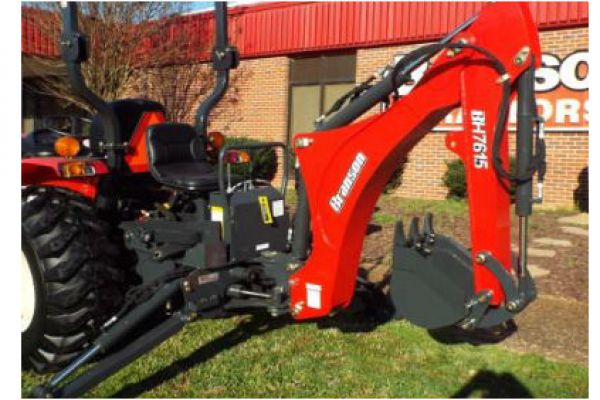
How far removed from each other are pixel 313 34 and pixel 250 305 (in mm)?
9716

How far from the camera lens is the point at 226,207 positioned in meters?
3.86

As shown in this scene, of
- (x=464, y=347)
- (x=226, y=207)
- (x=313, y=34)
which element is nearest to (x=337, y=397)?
(x=464, y=347)

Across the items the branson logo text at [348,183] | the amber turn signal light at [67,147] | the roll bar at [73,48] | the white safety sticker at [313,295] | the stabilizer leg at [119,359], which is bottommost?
the stabilizer leg at [119,359]

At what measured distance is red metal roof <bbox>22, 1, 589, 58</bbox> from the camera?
387 inches

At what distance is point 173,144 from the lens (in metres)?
4.35

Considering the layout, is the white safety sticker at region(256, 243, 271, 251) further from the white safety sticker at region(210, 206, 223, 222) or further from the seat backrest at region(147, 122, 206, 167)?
the seat backrest at region(147, 122, 206, 167)

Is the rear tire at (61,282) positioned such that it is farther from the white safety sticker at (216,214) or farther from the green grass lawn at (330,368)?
the white safety sticker at (216,214)

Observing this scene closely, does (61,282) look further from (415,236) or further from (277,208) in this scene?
(415,236)

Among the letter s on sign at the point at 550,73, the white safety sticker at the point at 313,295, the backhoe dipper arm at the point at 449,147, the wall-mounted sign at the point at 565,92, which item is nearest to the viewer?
the backhoe dipper arm at the point at 449,147

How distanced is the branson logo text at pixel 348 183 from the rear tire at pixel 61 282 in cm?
155

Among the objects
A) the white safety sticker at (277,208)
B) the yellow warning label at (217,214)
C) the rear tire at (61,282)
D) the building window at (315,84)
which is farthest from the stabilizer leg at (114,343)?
the building window at (315,84)

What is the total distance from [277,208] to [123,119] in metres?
1.29

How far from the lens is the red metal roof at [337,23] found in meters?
9.83

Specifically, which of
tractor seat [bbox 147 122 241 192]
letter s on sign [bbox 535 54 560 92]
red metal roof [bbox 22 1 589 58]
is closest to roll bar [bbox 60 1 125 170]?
tractor seat [bbox 147 122 241 192]
